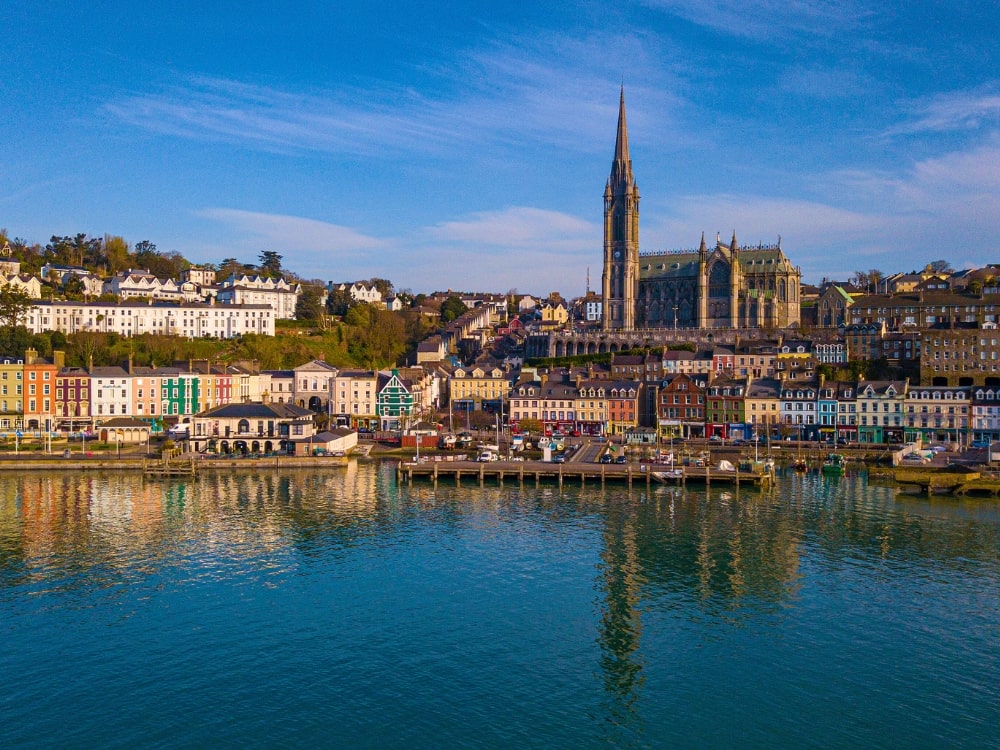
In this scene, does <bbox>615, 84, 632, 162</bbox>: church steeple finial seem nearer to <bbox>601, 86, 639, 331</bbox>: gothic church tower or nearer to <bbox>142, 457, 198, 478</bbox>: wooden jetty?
<bbox>601, 86, 639, 331</bbox>: gothic church tower

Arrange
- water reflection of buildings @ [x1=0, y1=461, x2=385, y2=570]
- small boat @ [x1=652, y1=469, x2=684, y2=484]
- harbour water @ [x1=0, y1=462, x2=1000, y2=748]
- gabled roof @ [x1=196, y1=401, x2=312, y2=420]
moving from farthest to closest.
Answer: gabled roof @ [x1=196, y1=401, x2=312, y2=420] → small boat @ [x1=652, y1=469, x2=684, y2=484] → water reflection of buildings @ [x1=0, y1=461, x2=385, y2=570] → harbour water @ [x1=0, y1=462, x2=1000, y2=748]

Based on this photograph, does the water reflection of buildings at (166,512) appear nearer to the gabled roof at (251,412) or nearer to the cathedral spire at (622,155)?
the gabled roof at (251,412)

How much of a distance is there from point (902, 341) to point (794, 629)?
207 ft

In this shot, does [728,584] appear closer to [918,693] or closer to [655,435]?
[918,693]

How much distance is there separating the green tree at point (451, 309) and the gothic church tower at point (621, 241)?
24.4 m

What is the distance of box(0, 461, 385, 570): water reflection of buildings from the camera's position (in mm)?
35500

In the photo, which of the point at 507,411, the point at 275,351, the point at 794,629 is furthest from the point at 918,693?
the point at 275,351

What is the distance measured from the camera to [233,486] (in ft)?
169

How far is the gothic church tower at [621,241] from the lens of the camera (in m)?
114

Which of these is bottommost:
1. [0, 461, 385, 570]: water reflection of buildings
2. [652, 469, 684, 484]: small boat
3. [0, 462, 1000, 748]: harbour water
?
[0, 462, 1000, 748]: harbour water

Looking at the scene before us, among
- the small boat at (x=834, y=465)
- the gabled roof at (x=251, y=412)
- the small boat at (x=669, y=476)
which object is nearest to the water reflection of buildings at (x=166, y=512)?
the gabled roof at (x=251, y=412)

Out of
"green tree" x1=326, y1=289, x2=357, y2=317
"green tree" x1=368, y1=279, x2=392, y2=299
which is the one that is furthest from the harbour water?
"green tree" x1=368, y1=279, x2=392, y2=299

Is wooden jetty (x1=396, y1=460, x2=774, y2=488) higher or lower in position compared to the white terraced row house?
lower

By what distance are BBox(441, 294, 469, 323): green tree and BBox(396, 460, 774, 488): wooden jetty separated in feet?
240
